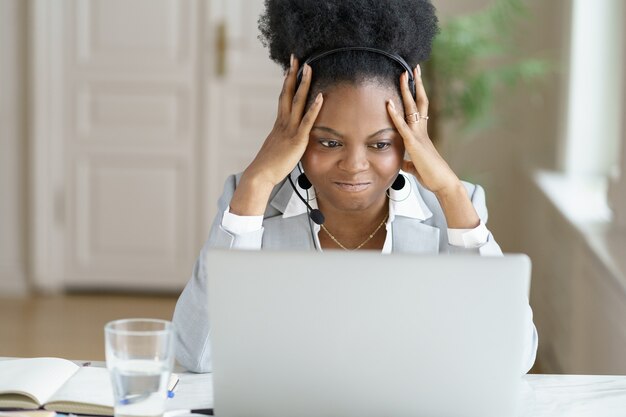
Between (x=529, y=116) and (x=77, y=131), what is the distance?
2.33 meters

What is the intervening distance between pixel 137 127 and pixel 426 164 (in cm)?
377

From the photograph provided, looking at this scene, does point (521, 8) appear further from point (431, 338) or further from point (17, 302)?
point (431, 338)

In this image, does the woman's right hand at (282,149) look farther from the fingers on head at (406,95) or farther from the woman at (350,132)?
the fingers on head at (406,95)

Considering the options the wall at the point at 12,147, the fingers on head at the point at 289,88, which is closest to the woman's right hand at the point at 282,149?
the fingers on head at the point at 289,88

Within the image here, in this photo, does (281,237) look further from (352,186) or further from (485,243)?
(485,243)

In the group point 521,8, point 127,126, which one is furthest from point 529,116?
point 127,126

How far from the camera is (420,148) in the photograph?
191 centimetres

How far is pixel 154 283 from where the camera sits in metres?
5.58

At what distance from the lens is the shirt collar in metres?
2.05

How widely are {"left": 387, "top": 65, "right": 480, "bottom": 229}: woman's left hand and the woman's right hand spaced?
158 millimetres

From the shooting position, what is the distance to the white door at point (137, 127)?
541 centimetres

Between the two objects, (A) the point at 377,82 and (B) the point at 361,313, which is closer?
(B) the point at 361,313

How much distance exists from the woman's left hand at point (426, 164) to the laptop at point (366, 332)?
592 mm

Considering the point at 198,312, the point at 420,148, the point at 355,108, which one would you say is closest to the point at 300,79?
the point at 355,108
